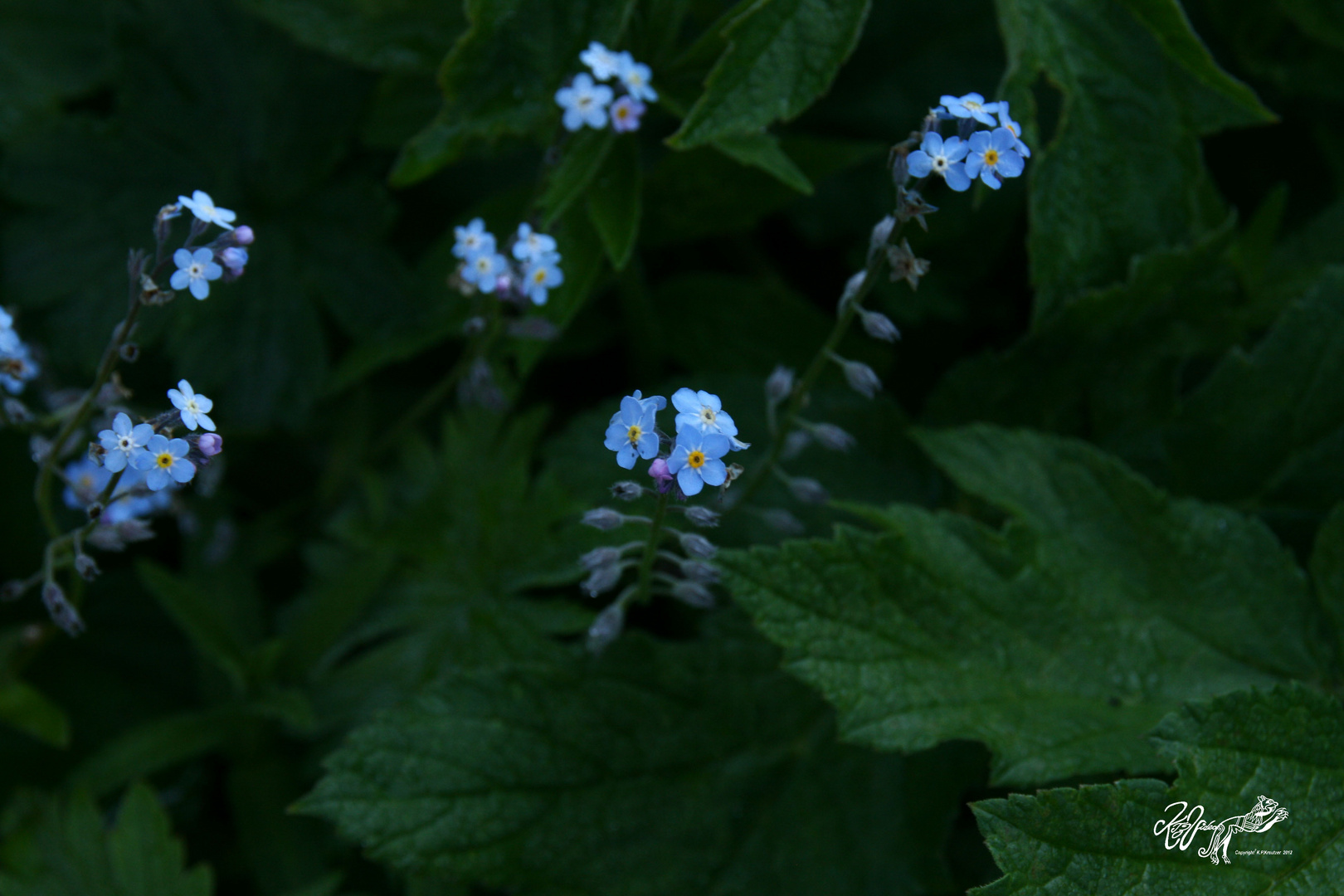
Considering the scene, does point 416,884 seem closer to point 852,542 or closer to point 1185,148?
point 852,542

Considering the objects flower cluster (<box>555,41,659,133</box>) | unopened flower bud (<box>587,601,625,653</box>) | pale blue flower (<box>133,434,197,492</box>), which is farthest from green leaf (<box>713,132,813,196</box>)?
pale blue flower (<box>133,434,197,492</box>)

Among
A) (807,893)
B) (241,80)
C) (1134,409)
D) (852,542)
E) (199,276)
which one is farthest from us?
(241,80)

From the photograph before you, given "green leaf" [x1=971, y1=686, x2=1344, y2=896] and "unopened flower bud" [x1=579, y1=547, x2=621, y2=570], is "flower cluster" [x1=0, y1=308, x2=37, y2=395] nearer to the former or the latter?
"unopened flower bud" [x1=579, y1=547, x2=621, y2=570]

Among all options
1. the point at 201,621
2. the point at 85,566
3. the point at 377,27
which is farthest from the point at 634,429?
the point at 201,621

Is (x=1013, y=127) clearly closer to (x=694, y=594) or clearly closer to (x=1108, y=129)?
Result: (x=1108, y=129)

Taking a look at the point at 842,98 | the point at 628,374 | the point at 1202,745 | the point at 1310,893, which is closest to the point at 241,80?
the point at 628,374
